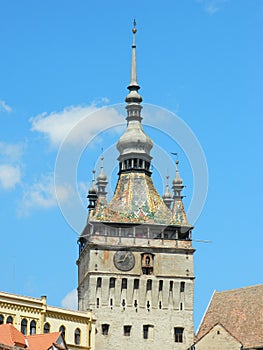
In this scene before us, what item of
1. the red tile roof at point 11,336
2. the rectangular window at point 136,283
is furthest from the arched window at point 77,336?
the red tile roof at point 11,336

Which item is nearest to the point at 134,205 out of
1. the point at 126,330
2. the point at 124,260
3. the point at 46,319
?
the point at 124,260

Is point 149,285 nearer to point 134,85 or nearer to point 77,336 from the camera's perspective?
point 77,336

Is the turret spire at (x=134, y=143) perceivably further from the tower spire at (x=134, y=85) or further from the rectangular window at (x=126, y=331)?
the rectangular window at (x=126, y=331)

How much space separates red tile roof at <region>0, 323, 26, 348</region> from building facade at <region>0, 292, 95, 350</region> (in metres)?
3.99

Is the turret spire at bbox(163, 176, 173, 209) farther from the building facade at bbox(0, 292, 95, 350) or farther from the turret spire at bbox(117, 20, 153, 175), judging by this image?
the building facade at bbox(0, 292, 95, 350)

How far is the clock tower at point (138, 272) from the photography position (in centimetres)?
8756

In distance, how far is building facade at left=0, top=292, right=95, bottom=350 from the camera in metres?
76.7

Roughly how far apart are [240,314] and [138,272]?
10109mm

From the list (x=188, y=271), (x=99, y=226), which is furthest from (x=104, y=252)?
(x=188, y=271)

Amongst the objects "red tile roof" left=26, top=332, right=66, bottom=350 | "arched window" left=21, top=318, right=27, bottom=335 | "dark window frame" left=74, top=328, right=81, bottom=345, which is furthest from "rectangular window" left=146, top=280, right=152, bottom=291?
"red tile roof" left=26, top=332, right=66, bottom=350

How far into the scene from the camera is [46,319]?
261ft

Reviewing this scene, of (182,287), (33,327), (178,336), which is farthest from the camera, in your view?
(182,287)

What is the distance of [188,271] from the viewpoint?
297 ft

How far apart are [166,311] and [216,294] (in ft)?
21.9
